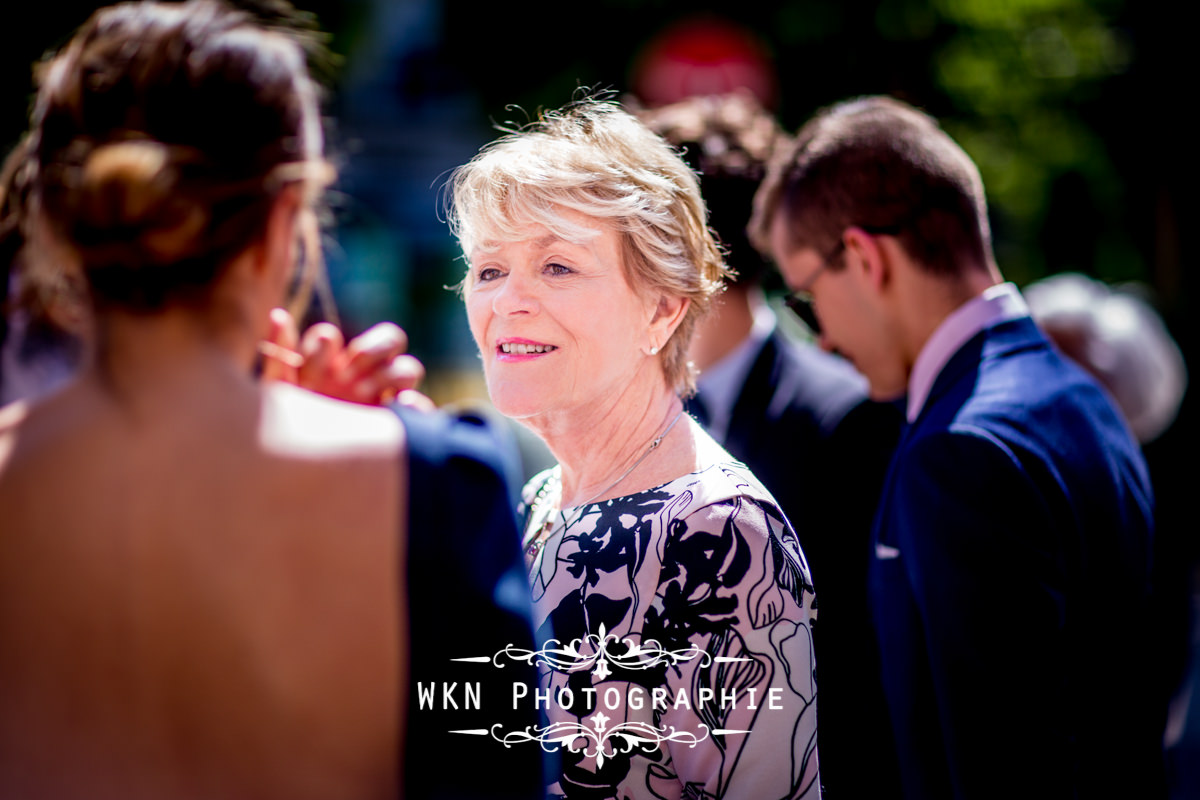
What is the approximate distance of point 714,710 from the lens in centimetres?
181

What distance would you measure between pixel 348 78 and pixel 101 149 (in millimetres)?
11559

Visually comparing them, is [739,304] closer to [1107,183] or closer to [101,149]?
[101,149]

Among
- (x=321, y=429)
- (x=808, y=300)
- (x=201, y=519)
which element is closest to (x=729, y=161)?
(x=808, y=300)

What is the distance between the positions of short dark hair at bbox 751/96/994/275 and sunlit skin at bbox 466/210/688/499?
809 mm

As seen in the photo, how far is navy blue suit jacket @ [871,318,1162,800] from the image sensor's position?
83.9 inches

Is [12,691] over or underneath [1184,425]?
underneath

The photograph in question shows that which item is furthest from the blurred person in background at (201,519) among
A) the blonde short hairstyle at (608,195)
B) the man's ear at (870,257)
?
the man's ear at (870,257)

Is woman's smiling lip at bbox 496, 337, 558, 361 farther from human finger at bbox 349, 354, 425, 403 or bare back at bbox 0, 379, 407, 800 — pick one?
bare back at bbox 0, 379, 407, 800

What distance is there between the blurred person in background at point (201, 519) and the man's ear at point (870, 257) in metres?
1.69

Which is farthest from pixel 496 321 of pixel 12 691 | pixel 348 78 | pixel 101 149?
pixel 348 78

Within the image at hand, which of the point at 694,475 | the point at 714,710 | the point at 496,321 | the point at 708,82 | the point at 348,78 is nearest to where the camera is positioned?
the point at 714,710

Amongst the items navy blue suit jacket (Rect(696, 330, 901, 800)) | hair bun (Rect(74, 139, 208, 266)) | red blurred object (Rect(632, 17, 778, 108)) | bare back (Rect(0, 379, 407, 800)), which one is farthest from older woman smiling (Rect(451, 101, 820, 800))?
red blurred object (Rect(632, 17, 778, 108))

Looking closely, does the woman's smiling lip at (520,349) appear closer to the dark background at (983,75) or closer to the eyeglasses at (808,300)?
the eyeglasses at (808,300)

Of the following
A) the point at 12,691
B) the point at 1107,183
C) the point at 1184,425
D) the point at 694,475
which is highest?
the point at 1107,183
